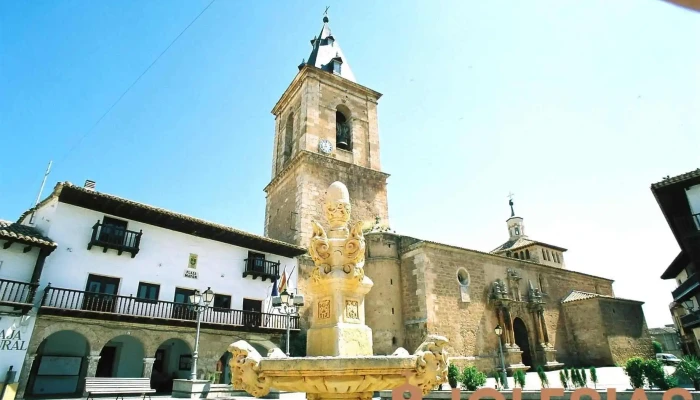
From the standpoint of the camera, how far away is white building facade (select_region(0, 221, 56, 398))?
40.9ft

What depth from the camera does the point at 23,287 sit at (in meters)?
13.1

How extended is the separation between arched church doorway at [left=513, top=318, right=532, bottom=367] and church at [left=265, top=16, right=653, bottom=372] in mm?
58

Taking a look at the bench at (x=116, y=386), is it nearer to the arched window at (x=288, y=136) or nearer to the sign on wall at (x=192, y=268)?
the sign on wall at (x=192, y=268)

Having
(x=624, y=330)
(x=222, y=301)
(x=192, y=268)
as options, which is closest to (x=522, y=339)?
(x=624, y=330)

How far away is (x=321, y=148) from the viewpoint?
24078 millimetres

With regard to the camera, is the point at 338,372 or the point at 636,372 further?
the point at 636,372

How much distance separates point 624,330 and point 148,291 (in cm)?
2778

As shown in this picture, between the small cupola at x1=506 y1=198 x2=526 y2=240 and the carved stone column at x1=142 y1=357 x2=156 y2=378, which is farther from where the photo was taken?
the small cupola at x1=506 y1=198 x2=526 y2=240

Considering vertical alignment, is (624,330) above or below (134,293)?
below

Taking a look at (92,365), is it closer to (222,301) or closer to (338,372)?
(222,301)

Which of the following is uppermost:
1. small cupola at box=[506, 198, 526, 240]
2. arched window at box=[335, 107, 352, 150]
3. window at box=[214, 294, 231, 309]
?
arched window at box=[335, 107, 352, 150]

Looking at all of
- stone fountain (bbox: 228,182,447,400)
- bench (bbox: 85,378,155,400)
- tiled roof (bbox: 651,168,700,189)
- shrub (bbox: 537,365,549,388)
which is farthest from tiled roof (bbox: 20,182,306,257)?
tiled roof (bbox: 651,168,700,189)

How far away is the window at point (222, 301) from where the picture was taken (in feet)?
57.6

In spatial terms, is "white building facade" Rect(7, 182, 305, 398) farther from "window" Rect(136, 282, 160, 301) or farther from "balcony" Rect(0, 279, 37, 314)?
"balcony" Rect(0, 279, 37, 314)
